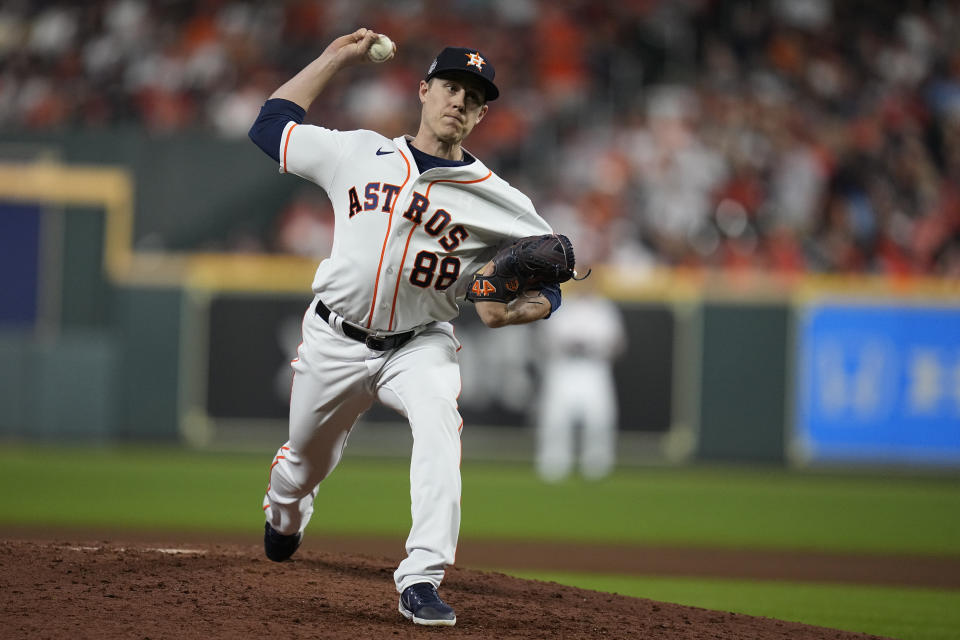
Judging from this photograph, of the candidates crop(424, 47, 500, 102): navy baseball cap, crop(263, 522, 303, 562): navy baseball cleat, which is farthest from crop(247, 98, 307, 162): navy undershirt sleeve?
crop(263, 522, 303, 562): navy baseball cleat

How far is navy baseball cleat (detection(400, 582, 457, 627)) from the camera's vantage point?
4035mm

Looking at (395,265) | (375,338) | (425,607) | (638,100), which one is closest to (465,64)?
(395,265)

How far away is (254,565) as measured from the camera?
5.07 meters

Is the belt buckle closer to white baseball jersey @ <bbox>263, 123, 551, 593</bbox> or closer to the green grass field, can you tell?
white baseball jersey @ <bbox>263, 123, 551, 593</bbox>

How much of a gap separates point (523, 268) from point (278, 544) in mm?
1711

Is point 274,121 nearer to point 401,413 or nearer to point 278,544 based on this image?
point 401,413

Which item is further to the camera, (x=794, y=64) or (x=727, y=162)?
(x=794, y=64)

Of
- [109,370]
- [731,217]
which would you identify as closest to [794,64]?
[731,217]

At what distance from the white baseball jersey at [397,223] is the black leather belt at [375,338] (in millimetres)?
35

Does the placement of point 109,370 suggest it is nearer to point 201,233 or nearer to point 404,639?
point 201,233

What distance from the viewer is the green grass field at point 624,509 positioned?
248 inches

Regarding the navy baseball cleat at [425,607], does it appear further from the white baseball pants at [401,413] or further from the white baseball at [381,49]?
the white baseball at [381,49]

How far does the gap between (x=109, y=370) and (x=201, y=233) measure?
2.03m

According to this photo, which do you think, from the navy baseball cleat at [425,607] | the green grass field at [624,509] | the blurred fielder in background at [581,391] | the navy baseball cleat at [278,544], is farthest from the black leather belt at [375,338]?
the blurred fielder in background at [581,391]
